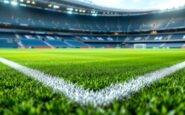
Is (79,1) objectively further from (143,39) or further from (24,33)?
(143,39)

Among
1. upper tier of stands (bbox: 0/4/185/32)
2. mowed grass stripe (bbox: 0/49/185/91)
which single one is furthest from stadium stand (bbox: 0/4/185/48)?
mowed grass stripe (bbox: 0/49/185/91)

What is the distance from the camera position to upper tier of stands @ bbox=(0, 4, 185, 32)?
223 feet

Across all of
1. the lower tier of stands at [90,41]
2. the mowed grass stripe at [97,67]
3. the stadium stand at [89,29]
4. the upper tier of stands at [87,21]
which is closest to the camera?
the mowed grass stripe at [97,67]

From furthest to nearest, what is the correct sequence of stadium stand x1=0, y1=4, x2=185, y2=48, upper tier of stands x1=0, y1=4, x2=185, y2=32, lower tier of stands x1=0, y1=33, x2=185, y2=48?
1. upper tier of stands x1=0, y1=4, x2=185, y2=32
2. stadium stand x1=0, y1=4, x2=185, y2=48
3. lower tier of stands x1=0, y1=33, x2=185, y2=48

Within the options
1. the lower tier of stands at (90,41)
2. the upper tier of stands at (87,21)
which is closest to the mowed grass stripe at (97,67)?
the lower tier of stands at (90,41)

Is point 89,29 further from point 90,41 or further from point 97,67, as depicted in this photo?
point 97,67

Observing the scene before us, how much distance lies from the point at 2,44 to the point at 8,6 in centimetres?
1509

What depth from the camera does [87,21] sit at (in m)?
89.2

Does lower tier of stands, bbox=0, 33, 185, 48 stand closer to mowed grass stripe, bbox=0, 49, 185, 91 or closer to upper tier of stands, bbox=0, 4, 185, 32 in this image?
upper tier of stands, bbox=0, 4, 185, 32

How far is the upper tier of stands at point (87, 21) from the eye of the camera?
68062mm

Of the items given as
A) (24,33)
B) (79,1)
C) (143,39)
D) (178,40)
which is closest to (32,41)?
(24,33)

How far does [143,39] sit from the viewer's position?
268 ft

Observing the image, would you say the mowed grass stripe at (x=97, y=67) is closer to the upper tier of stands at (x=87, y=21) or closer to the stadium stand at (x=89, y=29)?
the stadium stand at (x=89, y=29)

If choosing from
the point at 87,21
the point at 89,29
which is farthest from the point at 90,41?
the point at 87,21
